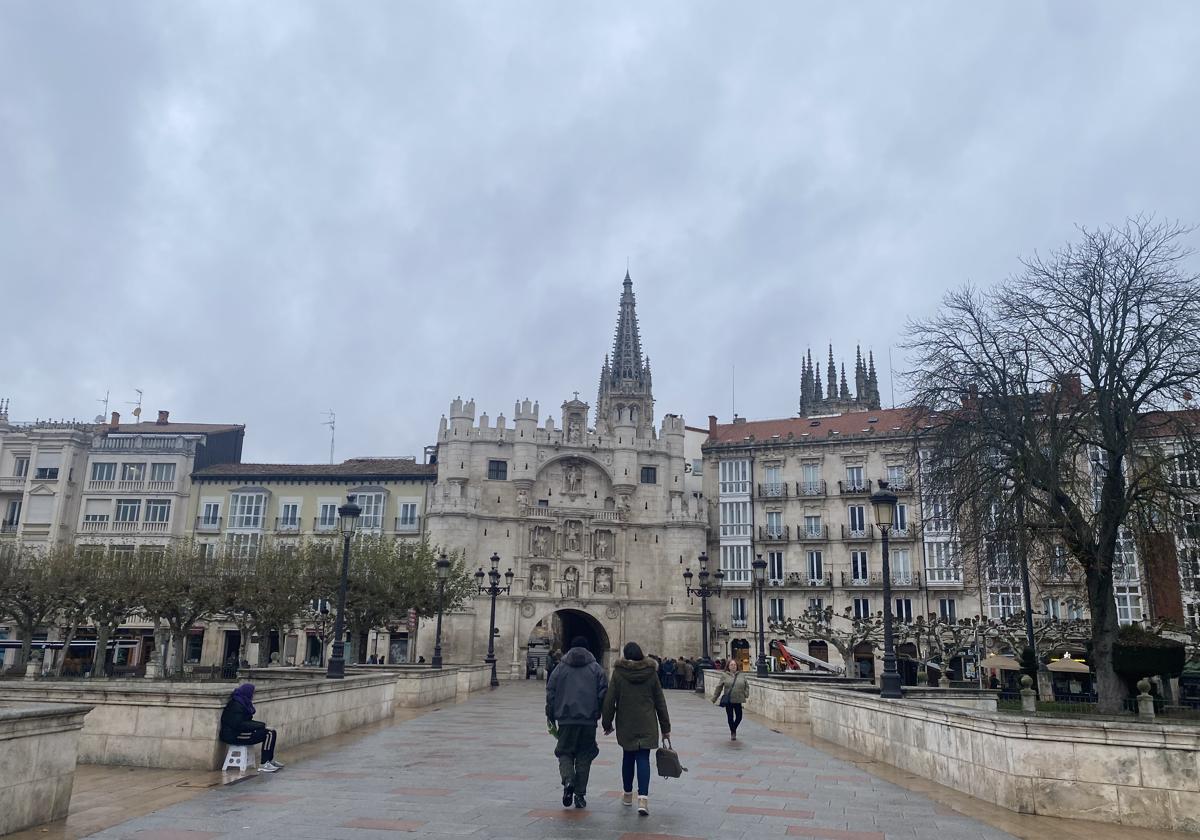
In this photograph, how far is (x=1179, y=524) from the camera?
2056cm

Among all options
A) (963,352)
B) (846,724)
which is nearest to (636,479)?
(963,352)

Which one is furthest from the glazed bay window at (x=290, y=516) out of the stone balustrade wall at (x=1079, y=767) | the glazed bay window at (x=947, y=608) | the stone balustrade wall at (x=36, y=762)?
the stone balustrade wall at (x=1079, y=767)

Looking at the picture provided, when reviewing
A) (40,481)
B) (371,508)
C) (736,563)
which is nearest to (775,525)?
(736,563)

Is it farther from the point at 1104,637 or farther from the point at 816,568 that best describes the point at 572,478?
the point at 1104,637

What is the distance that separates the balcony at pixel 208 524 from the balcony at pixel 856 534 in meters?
40.1

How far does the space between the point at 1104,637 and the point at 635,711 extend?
49.1 ft

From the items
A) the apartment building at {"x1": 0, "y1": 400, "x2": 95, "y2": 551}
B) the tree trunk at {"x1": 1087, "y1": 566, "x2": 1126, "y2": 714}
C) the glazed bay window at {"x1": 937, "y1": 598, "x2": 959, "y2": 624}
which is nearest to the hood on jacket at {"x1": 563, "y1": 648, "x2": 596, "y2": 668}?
the tree trunk at {"x1": 1087, "y1": 566, "x2": 1126, "y2": 714}

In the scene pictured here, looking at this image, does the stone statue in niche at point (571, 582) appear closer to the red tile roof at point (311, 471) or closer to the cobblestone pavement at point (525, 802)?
the red tile roof at point (311, 471)

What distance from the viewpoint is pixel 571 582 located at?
56781 millimetres

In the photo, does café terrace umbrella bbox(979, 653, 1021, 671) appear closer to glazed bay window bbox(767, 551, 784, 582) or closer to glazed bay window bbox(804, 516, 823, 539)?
glazed bay window bbox(804, 516, 823, 539)

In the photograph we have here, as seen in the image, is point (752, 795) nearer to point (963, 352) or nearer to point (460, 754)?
point (460, 754)

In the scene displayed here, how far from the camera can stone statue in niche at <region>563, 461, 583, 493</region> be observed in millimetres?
58594

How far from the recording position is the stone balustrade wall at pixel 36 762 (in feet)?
24.6

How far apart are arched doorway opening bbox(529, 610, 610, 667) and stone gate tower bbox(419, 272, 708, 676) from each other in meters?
0.33
